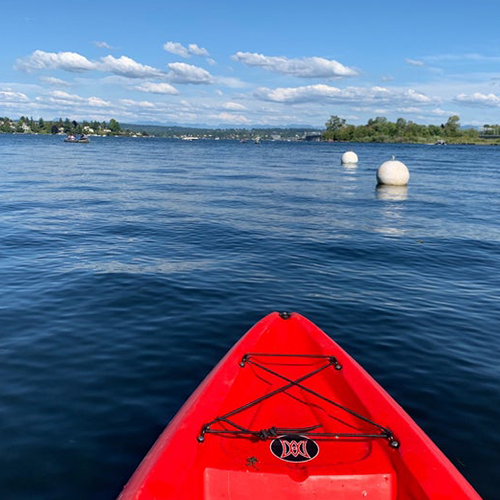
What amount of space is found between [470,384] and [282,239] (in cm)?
1245

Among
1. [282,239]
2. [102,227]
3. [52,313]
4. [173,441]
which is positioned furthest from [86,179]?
→ [173,441]

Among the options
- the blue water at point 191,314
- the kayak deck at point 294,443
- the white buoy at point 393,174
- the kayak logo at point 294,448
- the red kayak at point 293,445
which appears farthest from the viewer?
the white buoy at point 393,174

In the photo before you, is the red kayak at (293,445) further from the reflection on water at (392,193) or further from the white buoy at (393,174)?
the white buoy at (393,174)

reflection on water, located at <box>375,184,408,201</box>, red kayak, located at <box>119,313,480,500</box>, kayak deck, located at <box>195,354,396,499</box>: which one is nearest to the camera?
red kayak, located at <box>119,313,480,500</box>

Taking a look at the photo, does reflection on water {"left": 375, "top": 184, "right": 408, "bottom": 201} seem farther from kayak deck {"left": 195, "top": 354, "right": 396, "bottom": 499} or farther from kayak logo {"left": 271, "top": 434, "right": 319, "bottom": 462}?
kayak logo {"left": 271, "top": 434, "right": 319, "bottom": 462}

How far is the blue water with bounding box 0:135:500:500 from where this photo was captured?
6.50 meters

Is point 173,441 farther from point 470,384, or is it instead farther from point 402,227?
point 402,227

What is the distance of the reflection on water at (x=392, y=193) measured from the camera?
33844mm

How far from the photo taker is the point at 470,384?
8.18 meters

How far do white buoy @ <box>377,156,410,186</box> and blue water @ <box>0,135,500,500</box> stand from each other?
547 inches

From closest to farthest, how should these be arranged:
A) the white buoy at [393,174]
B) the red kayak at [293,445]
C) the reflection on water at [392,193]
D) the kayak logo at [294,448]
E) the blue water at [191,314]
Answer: the red kayak at [293,445], the kayak logo at [294,448], the blue water at [191,314], the reflection on water at [392,193], the white buoy at [393,174]

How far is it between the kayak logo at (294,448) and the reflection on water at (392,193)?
3012 centimetres

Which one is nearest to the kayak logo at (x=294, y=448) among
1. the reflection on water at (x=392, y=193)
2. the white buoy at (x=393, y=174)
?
the reflection on water at (x=392, y=193)

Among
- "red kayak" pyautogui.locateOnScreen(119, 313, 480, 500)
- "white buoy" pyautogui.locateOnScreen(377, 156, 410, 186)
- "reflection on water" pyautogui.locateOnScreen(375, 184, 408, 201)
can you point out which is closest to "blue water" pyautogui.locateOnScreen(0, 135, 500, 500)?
"red kayak" pyautogui.locateOnScreen(119, 313, 480, 500)
